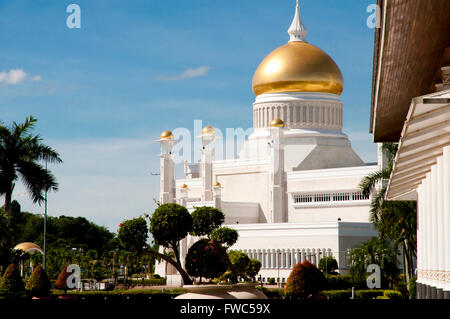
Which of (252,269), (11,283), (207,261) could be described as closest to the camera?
(207,261)

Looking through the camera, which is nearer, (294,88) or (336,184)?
(336,184)

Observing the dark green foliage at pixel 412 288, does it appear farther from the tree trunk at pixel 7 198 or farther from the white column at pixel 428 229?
the tree trunk at pixel 7 198

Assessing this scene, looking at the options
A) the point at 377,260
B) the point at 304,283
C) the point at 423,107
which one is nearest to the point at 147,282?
the point at 377,260

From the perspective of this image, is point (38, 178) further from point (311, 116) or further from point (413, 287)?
point (311, 116)

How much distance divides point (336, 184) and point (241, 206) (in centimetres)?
900

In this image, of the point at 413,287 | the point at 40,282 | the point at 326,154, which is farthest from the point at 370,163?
the point at 40,282

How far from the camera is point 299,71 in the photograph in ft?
219

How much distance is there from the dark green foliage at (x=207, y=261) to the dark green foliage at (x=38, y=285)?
31.8 ft

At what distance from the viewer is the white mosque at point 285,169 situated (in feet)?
202

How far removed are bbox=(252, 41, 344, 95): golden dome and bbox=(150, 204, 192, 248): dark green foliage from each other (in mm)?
36812

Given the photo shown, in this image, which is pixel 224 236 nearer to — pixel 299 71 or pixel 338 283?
pixel 338 283

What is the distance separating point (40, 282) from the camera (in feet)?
110

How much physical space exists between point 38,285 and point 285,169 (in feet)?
121

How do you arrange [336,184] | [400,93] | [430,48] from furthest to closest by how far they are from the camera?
[336,184] → [400,93] → [430,48]
